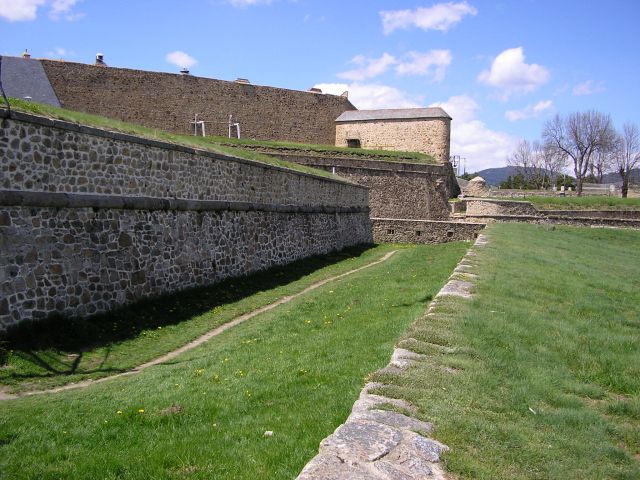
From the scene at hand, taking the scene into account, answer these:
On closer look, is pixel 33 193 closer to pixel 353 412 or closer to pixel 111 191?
pixel 111 191

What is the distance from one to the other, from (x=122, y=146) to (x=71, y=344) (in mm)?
3999

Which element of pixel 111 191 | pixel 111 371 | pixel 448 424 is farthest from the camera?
pixel 111 191

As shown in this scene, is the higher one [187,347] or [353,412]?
[353,412]

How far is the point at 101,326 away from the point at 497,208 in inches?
1220

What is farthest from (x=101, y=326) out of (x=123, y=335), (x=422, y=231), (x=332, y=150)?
(x=332, y=150)

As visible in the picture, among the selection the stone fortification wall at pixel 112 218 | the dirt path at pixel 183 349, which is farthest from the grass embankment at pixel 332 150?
the dirt path at pixel 183 349

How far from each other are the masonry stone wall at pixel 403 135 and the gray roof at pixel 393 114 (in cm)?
23

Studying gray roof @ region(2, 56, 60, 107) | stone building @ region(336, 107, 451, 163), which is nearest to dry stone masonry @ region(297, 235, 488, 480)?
gray roof @ region(2, 56, 60, 107)

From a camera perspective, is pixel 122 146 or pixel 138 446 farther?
pixel 122 146

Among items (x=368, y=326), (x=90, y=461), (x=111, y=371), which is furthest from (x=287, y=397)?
(x=111, y=371)

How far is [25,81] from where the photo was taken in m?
24.3

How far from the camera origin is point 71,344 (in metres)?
9.07

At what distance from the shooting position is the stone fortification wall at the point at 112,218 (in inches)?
354

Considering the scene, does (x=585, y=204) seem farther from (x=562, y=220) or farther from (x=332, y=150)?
(x=332, y=150)
